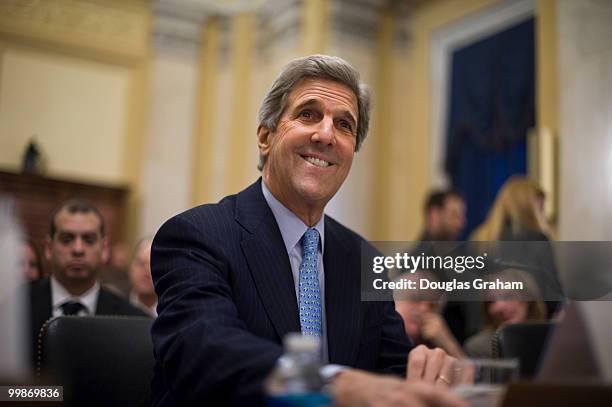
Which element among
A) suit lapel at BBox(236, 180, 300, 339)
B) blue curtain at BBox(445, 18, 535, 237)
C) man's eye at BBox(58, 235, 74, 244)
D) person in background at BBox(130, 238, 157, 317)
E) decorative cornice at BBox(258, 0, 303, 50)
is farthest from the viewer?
decorative cornice at BBox(258, 0, 303, 50)

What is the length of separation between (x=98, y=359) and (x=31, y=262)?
1.54 meters

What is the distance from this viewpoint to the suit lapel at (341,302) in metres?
1.69

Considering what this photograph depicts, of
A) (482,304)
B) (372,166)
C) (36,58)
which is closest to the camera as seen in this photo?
(482,304)

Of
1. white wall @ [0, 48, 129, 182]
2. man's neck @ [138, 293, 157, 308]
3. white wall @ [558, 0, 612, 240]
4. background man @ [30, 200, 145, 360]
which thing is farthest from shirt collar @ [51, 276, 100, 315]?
white wall @ [0, 48, 129, 182]

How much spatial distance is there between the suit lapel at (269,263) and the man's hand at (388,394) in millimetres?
585

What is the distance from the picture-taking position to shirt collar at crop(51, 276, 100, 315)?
2.76 m

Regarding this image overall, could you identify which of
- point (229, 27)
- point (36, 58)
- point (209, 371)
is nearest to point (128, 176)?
point (36, 58)

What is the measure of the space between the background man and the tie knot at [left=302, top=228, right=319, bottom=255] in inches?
46.5

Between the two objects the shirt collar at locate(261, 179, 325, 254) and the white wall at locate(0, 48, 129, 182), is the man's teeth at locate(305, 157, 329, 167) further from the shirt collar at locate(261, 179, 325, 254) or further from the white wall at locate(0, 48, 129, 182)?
the white wall at locate(0, 48, 129, 182)

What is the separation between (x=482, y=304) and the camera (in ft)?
10.7

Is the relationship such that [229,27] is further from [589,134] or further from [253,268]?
[253,268]

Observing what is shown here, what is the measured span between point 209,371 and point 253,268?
44cm

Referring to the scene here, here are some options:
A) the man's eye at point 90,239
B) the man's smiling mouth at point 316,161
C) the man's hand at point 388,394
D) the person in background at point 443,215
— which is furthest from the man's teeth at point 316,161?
the person in background at point 443,215

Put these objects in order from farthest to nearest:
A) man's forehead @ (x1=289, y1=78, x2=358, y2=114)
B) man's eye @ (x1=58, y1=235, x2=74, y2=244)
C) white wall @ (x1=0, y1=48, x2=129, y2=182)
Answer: white wall @ (x1=0, y1=48, x2=129, y2=182) → man's eye @ (x1=58, y1=235, x2=74, y2=244) → man's forehead @ (x1=289, y1=78, x2=358, y2=114)
